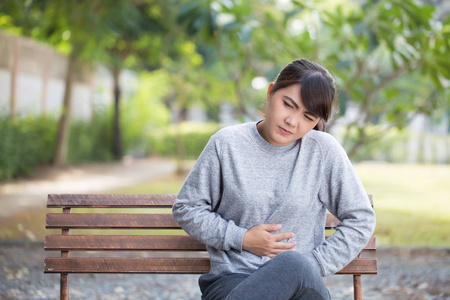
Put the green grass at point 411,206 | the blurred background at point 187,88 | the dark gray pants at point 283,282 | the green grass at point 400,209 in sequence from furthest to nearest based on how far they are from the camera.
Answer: the green grass at point 411,206, the green grass at point 400,209, the blurred background at point 187,88, the dark gray pants at point 283,282

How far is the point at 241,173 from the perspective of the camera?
2.17 metres

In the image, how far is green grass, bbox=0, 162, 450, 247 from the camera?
6.52 m

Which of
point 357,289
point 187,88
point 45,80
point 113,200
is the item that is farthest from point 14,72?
point 357,289

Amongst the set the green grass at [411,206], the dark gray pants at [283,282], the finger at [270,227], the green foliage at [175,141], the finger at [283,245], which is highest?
the finger at [270,227]

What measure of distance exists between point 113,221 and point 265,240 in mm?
859

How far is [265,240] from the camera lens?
2098 mm

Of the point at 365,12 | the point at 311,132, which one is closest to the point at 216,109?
the point at 365,12

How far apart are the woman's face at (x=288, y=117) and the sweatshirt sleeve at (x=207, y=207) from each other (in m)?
0.23

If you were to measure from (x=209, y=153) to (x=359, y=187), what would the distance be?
62 cm

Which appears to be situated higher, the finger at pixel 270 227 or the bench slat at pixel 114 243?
the finger at pixel 270 227

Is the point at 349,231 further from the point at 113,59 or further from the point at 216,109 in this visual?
the point at 113,59

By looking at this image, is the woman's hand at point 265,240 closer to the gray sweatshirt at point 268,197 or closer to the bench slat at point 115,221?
the gray sweatshirt at point 268,197

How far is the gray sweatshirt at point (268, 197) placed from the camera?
2168 millimetres

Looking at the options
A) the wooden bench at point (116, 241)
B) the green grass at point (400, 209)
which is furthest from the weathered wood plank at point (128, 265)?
the green grass at point (400, 209)
